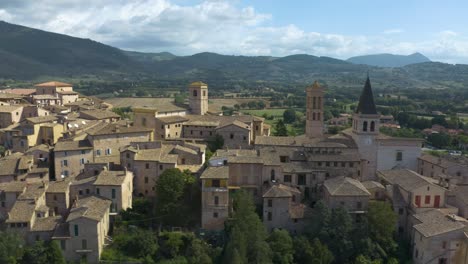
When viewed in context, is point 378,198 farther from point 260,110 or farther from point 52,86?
point 260,110

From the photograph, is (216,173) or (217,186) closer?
(217,186)

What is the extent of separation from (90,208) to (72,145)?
1135cm

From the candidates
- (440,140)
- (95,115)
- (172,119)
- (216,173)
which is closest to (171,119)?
(172,119)

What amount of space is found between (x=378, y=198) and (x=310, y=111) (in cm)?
1807

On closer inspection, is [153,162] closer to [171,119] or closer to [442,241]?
[171,119]

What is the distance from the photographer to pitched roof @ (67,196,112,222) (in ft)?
110

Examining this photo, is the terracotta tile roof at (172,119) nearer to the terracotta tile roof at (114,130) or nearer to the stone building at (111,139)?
the terracotta tile roof at (114,130)

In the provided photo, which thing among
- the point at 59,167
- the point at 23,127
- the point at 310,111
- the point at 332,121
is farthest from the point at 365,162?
→ the point at 332,121

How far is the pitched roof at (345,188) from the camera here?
36.8 metres

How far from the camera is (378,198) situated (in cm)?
3969

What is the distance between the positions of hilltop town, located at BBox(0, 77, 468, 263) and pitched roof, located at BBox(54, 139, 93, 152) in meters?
0.20

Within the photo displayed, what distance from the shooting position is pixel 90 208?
34750 millimetres

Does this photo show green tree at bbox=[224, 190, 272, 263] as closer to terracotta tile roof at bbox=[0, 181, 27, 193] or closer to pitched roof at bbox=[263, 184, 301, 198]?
pitched roof at bbox=[263, 184, 301, 198]

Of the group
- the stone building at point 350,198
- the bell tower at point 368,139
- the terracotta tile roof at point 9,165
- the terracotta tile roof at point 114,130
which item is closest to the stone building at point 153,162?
the terracotta tile roof at point 114,130
